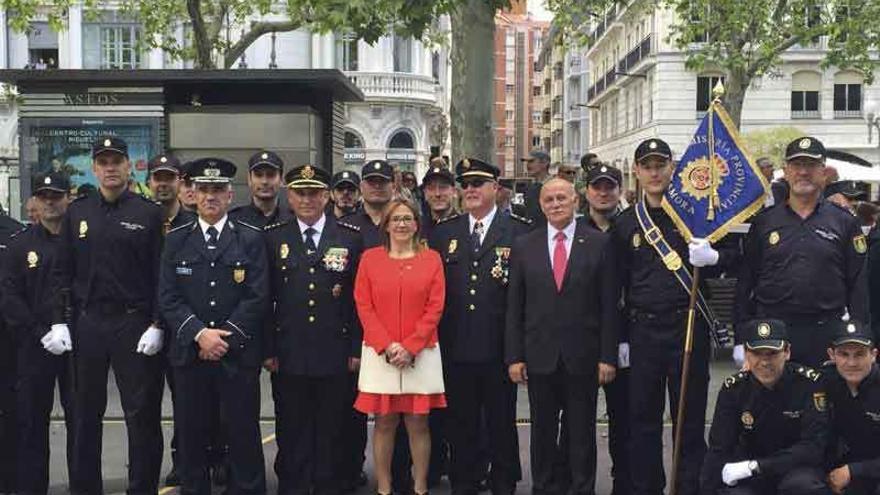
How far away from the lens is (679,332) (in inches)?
264

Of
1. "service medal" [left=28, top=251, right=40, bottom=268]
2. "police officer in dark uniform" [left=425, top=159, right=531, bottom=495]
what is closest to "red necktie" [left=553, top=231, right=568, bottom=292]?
"police officer in dark uniform" [left=425, top=159, right=531, bottom=495]

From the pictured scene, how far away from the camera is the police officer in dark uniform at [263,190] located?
7.67 m

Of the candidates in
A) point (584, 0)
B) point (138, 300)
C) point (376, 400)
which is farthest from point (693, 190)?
point (584, 0)

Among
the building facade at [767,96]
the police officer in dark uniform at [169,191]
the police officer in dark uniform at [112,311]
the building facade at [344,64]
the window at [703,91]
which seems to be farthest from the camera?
the window at [703,91]

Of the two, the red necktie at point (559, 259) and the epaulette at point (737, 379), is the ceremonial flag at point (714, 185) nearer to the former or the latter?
the red necktie at point (559, 259)

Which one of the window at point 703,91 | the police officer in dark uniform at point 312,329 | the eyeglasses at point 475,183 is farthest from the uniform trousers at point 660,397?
the window at point 703,91

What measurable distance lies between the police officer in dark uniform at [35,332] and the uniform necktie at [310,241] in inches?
65.2

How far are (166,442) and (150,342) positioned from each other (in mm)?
2411

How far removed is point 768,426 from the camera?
20.6 ft

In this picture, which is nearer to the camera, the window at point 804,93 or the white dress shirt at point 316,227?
the white dress shirt at point 316,227

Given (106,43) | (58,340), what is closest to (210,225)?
(58,340)

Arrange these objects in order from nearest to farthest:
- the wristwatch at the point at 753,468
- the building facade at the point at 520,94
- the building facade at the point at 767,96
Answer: the wristwatch at the point at 753,468
the building facade at the point at 767,96
the building facade at the point at 520,94

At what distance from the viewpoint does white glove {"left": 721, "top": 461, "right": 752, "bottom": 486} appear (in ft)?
20.3

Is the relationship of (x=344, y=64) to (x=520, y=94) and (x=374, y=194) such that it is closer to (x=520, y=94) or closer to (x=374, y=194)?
(x=374, y=194)
